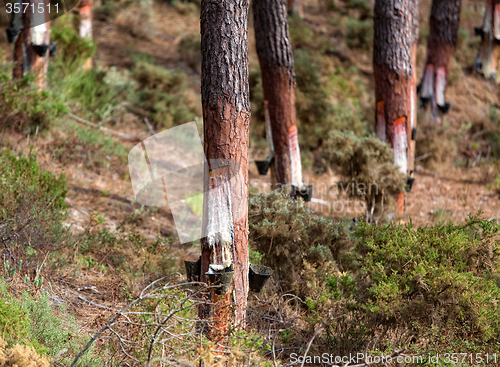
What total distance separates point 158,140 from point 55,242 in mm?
4480

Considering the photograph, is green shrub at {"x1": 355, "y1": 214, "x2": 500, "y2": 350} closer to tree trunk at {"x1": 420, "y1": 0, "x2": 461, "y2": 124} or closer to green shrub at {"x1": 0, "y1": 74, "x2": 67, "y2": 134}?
green shrub at {"x1": 0, "y1": 74, "x2": 67, "y2": 134}

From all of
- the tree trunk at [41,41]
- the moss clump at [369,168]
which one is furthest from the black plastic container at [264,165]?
the tree trunk at [41,41]

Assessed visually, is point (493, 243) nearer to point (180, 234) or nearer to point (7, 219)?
point (180, 234)

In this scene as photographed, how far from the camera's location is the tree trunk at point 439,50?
28.3 ft

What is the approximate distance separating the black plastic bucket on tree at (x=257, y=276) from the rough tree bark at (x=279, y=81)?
183cm

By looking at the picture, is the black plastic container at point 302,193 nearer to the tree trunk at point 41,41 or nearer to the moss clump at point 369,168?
the moss clump at point 369,168

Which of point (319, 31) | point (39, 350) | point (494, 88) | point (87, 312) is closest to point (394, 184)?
point (87, 312)

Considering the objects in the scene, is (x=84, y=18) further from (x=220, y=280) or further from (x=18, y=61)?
(x=220, y=280)

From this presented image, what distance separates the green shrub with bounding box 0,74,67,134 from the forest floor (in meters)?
0.18

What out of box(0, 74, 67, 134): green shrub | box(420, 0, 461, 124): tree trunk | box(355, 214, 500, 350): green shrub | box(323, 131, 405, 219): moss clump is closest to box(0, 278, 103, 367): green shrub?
box(355, 214, 500, 350): green shrub

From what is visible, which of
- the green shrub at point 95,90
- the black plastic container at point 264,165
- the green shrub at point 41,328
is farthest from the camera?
the green shrub at point 95,90

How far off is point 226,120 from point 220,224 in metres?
0.79

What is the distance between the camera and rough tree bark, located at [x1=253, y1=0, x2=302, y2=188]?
5.15 m

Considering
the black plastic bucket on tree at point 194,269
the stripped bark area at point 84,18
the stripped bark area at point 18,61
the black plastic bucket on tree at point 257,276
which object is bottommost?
the black plastic bucket on tree at point 257,276
